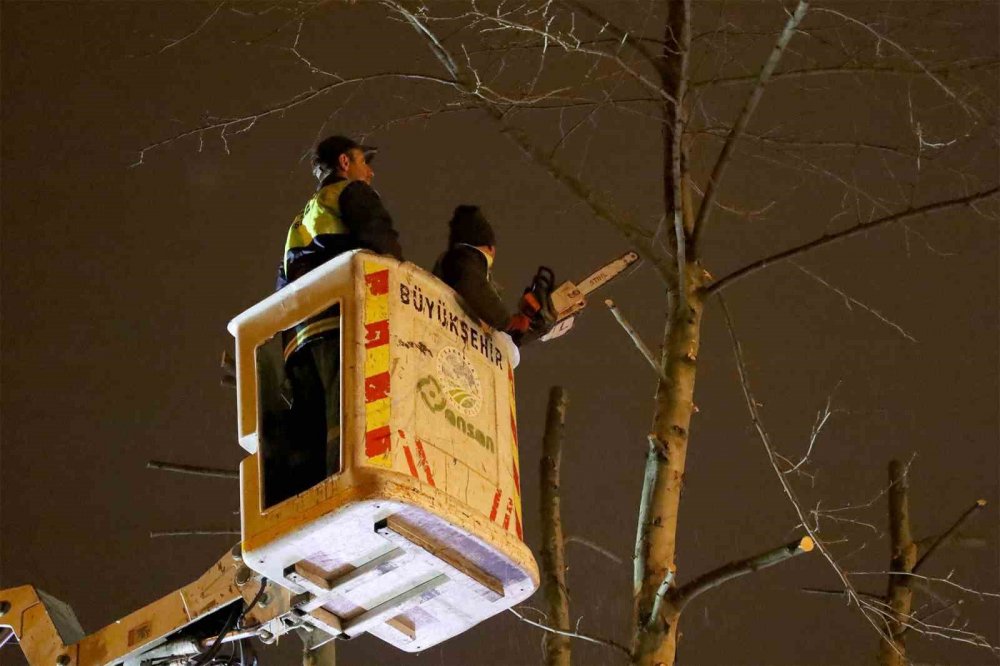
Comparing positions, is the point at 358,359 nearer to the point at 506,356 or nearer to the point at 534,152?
the point at 506,356

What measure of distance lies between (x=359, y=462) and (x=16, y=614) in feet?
8.76

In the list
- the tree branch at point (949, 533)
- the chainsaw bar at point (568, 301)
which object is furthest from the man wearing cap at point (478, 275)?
the tree branch at point (949, 533)

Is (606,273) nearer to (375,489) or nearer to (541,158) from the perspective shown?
(541,158)

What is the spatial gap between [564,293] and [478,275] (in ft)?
→ 1.82

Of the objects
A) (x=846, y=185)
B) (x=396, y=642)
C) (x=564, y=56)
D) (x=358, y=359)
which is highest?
(x=564, y=56)

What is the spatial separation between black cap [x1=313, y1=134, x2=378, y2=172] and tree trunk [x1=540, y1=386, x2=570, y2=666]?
3.63 metres

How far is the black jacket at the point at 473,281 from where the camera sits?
233 inches

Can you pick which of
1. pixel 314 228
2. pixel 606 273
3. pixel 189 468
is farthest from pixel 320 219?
pixel 189 468

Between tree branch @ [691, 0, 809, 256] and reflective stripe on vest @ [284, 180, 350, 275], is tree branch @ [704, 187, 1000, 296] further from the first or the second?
reflective stripe on vest @ [284, 180, 350, 275]

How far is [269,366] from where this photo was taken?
5902mm

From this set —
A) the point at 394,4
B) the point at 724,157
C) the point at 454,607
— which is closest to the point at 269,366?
the point at 454,607

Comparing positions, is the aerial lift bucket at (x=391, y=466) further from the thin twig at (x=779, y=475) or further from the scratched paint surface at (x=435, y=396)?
the thin twig at (x=779, y=475)

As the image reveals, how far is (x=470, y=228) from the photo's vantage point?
6250 mm

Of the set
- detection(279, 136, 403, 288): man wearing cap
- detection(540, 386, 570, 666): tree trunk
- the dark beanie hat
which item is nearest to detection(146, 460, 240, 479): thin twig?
detection(540, 386, 570, 666): tree trunk
